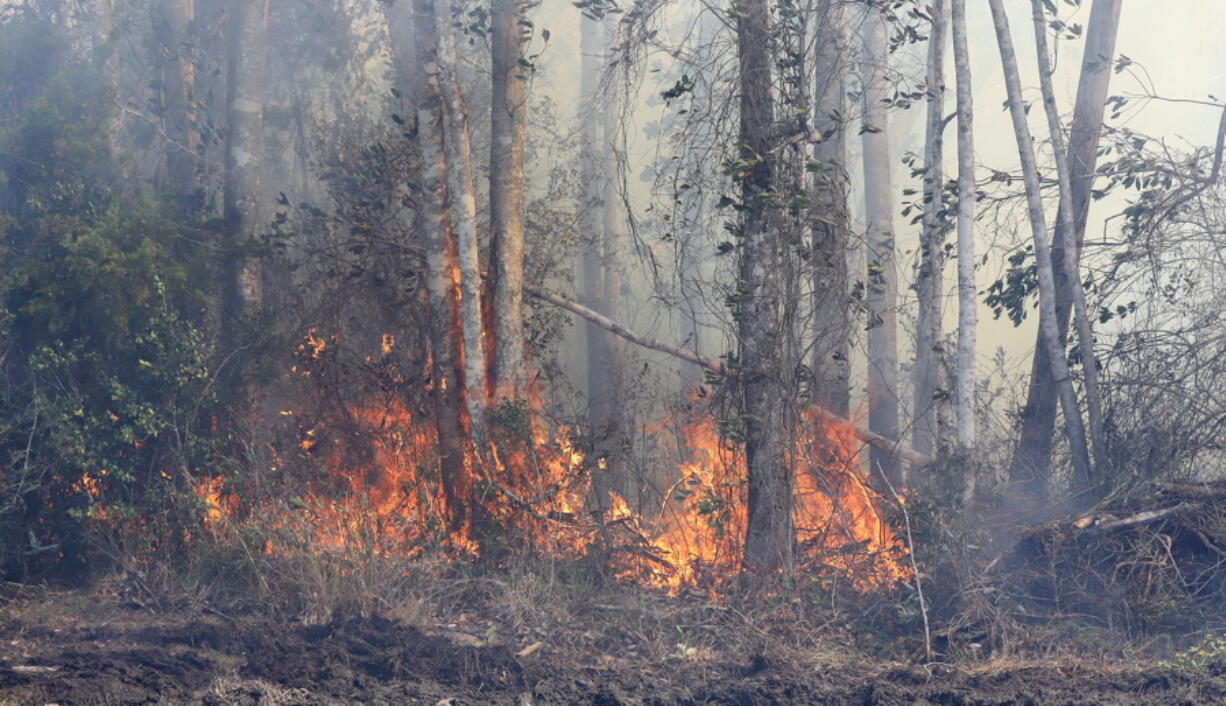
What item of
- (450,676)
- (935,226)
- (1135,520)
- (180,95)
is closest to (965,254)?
(935,226)

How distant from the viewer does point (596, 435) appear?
29.2ft

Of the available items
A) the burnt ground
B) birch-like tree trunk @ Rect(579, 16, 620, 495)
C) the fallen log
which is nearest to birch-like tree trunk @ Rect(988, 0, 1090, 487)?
the fallen log

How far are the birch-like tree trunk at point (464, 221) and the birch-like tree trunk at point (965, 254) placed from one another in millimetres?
4203

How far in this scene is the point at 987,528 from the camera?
287 inches

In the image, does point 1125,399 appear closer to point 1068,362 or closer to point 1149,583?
point 1068,362

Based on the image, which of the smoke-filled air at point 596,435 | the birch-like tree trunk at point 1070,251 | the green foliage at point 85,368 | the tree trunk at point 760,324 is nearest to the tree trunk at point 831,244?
the smoke-filled air at point 596,435

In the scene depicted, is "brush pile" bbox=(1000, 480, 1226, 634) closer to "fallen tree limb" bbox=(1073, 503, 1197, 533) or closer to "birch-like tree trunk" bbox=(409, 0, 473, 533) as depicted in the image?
"fallen tree limb" bbox=(1073, 503, 1197, 533)

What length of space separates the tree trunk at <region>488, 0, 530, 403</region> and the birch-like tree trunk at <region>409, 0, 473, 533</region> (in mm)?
404

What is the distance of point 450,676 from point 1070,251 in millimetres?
6498

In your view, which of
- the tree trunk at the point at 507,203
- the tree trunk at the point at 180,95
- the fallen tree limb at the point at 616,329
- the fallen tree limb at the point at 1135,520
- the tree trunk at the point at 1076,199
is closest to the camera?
the fallen tree limb at the point at 1135,520

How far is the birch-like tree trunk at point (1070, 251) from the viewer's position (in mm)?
8125

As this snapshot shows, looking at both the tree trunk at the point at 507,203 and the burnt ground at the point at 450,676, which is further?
the tree trunk at the point at 507,203

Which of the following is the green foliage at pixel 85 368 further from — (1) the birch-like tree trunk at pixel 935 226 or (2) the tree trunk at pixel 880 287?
(2) the tree trunk at pixel 880 287

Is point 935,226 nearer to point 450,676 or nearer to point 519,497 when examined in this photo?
point 519,497
